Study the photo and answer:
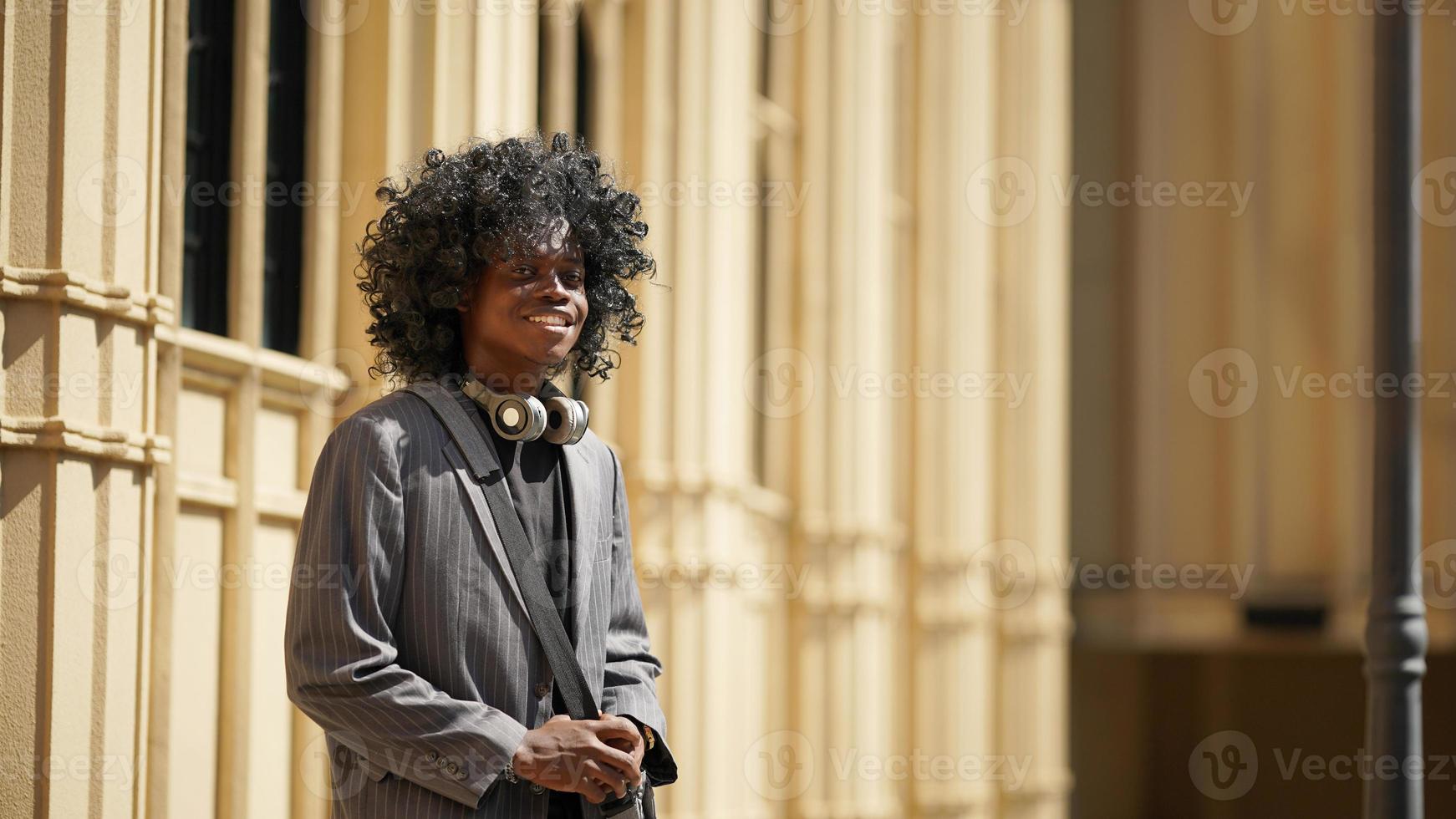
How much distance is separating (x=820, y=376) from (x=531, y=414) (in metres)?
9.18

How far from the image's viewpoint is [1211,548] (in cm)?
1841

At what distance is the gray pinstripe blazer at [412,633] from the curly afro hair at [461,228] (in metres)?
0.25

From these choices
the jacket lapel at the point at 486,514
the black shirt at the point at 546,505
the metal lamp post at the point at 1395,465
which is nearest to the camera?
the jacket lapel at the point at 486,514

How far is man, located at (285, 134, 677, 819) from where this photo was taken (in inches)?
126

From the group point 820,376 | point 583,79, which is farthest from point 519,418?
point 820,376

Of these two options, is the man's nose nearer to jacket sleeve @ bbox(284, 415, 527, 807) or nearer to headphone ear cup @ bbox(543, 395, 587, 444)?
headphone ear cup @ bbox(543, 395, 587, 444)

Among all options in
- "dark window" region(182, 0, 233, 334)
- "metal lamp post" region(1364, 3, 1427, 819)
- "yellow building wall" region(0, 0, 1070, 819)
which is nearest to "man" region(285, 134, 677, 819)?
"yellow building wall" region(0, 0, 1070, 819)

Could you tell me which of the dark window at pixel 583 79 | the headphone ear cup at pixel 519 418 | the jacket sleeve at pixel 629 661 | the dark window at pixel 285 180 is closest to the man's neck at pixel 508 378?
the headphone ear cup at pixel 519 418

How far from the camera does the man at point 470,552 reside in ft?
10.5

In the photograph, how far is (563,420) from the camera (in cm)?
350

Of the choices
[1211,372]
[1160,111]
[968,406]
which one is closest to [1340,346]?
[1211,372]

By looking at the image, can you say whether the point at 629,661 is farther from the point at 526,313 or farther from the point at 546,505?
the point at 526,313

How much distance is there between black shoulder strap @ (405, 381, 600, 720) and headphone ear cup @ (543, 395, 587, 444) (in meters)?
0.14

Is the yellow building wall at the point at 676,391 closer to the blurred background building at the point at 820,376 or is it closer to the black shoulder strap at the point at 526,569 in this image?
the blurred background building at the point at 820,376
